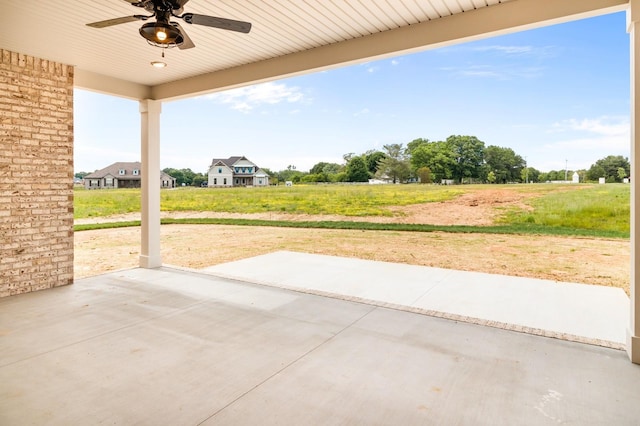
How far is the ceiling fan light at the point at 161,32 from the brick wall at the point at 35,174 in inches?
111

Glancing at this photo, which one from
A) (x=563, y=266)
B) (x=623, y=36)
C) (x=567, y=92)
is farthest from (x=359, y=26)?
(x=623, y=36)

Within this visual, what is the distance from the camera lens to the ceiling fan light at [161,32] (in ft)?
7.79

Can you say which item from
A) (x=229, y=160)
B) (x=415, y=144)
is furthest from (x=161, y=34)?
(x=229, y=160)

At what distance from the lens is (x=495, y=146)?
29.6ft

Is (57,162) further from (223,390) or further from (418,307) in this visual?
(418,307)

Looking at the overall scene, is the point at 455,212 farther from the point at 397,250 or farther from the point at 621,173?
the point at 621,173

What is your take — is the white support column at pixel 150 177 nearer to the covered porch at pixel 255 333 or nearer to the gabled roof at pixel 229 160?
the covered porch at pixel 255 333

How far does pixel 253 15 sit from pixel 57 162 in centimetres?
312

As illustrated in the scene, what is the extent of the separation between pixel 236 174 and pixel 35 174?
7.96 m

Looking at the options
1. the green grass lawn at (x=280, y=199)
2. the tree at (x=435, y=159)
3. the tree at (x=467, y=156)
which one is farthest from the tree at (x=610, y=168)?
the tree at (x=435, y=159)

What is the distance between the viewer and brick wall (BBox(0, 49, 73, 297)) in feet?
13.4

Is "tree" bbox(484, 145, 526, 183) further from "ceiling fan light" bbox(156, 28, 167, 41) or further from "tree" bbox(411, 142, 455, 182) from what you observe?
"ceiling fan light" bbox(156, 28, 167, 41)

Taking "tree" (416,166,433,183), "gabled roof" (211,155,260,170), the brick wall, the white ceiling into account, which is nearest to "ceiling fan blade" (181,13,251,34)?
the white ceiling

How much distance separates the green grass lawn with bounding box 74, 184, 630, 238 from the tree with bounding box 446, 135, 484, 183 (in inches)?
13.6
